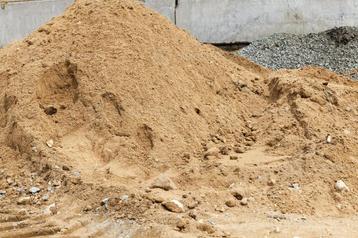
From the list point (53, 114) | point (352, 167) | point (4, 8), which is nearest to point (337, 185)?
point (352, 167)

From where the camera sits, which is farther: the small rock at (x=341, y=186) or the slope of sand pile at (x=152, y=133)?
the small rock at (x=341, y=186)

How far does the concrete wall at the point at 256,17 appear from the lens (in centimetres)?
1084

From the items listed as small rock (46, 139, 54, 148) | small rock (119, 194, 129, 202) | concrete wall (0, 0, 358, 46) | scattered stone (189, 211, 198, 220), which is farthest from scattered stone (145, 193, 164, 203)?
concrete wall (0, 0, 358, 46)

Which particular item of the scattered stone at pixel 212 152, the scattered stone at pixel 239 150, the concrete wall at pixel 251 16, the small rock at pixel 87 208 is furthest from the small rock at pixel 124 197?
the concrete wall at pixel 251 16

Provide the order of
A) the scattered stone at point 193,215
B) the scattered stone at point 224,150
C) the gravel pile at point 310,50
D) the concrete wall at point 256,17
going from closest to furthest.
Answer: the scattered stone at point 193,215
the scattered stone at point 224,150
the gravel pile at point 310,50
the concrete wall at point 256,17

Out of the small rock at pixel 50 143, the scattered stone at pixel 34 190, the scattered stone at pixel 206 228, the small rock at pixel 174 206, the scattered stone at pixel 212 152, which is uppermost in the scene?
the small rock at pixel 50 143

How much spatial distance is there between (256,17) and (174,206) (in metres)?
6.56

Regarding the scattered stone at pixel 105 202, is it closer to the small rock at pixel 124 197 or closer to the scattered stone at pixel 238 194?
the small rock at pixel 124 197

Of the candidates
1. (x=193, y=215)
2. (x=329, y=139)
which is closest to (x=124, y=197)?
(x=193, y=215)

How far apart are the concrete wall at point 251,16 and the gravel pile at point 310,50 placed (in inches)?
10.0

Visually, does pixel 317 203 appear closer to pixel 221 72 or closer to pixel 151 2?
pixel 221 72

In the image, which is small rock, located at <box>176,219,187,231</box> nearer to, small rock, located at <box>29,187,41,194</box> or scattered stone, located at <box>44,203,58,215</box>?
scattered stone, located at <box>44,203,58,215</box>

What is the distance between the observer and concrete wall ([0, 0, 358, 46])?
1085 cm

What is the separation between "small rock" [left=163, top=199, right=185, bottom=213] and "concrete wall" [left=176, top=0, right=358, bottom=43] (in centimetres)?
638
